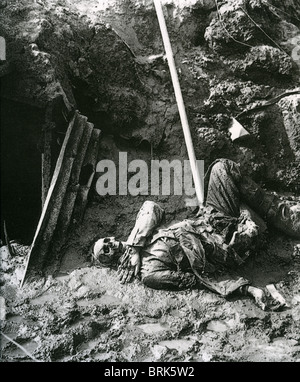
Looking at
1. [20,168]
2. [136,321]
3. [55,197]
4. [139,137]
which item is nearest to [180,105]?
[139,137]

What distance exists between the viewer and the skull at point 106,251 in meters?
4.75

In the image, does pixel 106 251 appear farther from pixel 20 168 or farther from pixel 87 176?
pixel 20 168

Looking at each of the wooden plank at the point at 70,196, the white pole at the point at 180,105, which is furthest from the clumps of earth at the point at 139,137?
the white pole at the point at 180,105

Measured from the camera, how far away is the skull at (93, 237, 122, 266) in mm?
4750

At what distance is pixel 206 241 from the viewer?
487 cm

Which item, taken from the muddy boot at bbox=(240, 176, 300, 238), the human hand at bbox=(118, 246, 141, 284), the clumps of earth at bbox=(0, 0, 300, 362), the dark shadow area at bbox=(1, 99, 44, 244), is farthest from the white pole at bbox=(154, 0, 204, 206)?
the dark shadow area at bbox=(1, 99, 44, 244)

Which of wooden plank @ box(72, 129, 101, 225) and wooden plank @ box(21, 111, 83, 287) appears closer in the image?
wooden plank @ box(21, 111, 83, 287)

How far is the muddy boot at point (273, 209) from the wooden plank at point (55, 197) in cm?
209

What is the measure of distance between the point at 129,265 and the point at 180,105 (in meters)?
2.24

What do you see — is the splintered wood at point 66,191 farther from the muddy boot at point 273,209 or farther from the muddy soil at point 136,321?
the muddy boot at point 273,209

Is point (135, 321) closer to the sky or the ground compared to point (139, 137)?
closer to the ground

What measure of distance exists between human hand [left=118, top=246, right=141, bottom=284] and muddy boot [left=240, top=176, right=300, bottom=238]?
59.0 inches

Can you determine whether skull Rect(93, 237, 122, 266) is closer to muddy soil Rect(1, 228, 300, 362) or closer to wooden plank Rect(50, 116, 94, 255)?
muddy soil Rect(1, 228, 300, 362)
